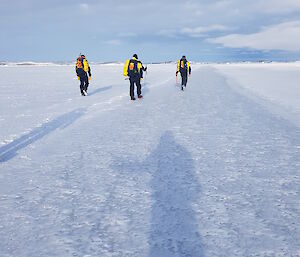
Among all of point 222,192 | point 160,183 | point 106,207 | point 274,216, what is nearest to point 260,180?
point 222,192

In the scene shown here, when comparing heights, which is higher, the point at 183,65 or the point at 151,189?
the point at 183,65

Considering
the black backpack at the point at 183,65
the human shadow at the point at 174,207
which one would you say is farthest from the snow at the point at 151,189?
the black backpack at the point at 183,65

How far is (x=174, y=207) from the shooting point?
3.06 meters

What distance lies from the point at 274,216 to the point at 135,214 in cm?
143

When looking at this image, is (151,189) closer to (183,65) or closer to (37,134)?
(37,134)

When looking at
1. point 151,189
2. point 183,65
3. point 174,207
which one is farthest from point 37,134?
point 183,65

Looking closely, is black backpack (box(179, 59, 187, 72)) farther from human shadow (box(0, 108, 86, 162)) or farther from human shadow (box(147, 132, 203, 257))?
human shadow (box(147, 132, 203, 257))

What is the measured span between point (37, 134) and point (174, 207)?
4433 mm

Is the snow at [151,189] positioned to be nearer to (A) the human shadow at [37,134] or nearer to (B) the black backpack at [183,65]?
(A) the human shadow at [37,134]

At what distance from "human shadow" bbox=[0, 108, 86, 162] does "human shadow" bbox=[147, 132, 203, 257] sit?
2.58 metres

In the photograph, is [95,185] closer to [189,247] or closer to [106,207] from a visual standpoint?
[106,207]

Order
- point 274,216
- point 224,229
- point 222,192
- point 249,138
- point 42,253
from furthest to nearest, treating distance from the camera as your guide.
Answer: point 249,138
point 222,192
point 274,216
point 224,229
point 42,253

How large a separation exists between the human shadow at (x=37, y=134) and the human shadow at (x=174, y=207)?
258 centimetres

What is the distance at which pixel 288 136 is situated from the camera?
5.91 m
